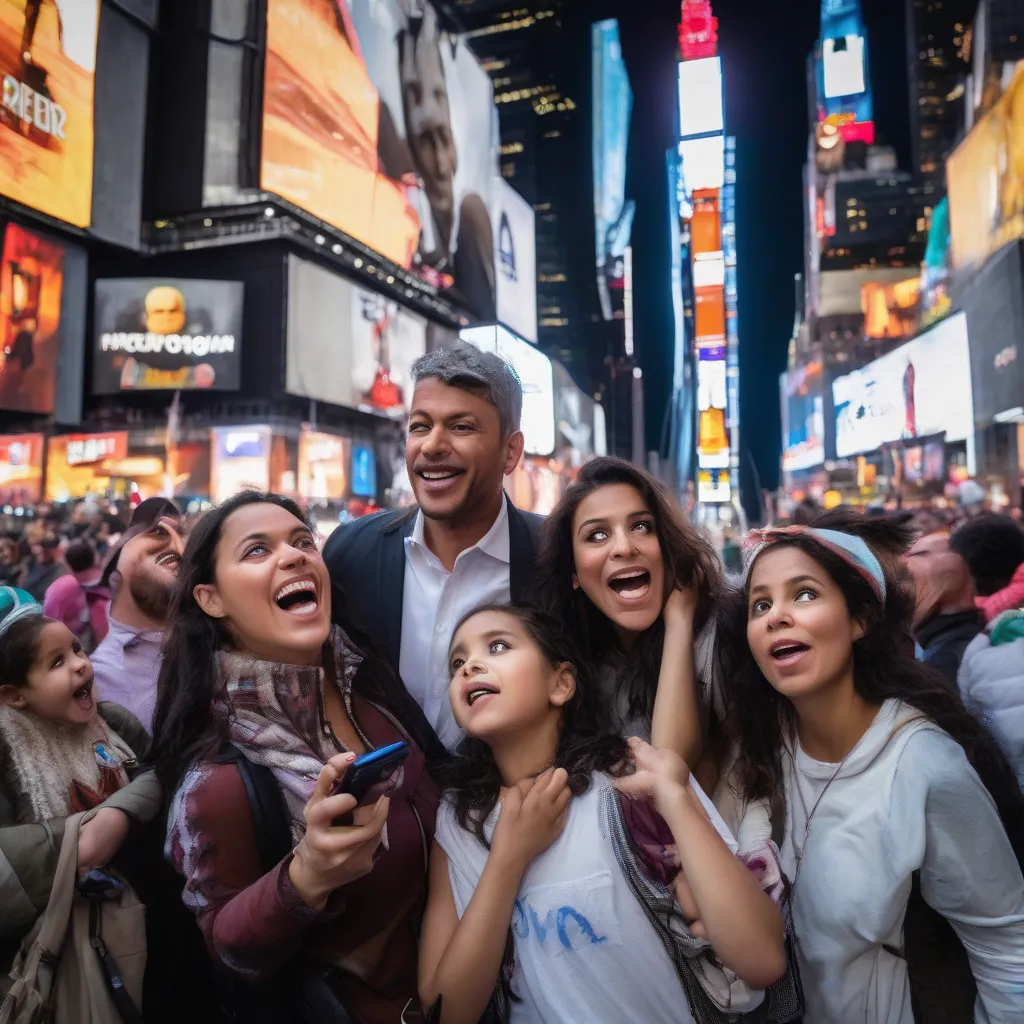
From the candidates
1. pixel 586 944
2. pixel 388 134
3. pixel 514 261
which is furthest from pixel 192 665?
pixel 514 261

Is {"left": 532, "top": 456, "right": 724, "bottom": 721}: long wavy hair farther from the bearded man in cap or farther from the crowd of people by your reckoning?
the bearded man in cap

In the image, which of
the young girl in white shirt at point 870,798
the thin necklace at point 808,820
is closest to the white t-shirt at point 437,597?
the young girl in white shirt at point 870,798

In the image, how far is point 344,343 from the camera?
1278 inches

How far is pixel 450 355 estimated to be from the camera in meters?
3.13

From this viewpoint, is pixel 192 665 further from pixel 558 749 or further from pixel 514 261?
pixel 514 261

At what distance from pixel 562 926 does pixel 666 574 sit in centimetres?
118

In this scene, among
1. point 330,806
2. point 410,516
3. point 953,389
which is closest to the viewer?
point 330,806

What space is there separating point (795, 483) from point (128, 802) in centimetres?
7765

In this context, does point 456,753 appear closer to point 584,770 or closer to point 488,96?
point 584,770

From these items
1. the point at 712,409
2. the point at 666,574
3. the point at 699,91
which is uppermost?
the point at 699,91

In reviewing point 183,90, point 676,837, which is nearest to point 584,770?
point 676,837

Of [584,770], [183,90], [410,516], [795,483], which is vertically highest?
[183,90]

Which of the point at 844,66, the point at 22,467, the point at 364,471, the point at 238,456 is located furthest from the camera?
the point at 844,66

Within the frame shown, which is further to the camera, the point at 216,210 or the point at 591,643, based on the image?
the point at 216,210
